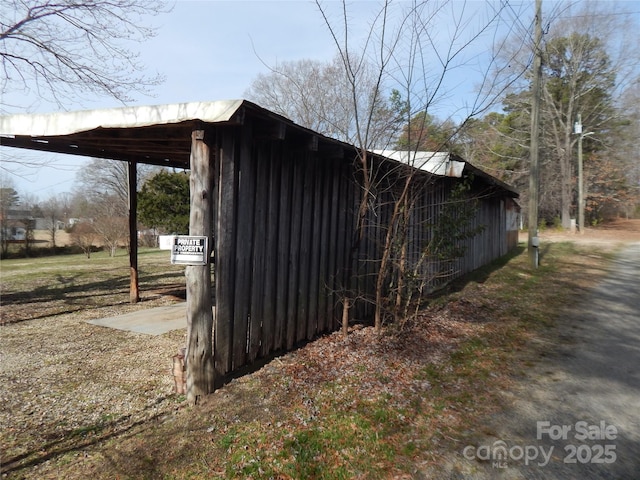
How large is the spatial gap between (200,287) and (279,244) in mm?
1174

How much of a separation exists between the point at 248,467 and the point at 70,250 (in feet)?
84.1

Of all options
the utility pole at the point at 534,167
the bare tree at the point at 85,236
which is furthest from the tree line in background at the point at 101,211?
the utility pole at the point at 534,167

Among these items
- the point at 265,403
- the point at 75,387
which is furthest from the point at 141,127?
the point at 265,403

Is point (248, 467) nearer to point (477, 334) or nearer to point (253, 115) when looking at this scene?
point (253, 115)

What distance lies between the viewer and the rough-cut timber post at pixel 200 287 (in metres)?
3.40

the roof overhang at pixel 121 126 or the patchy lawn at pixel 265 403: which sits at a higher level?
the roof overhang at pixel 121 126

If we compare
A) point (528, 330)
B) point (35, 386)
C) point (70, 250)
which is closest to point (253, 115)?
point (35, 386)

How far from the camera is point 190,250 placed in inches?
135

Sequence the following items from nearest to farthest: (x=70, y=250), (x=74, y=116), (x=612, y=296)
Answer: (x=74, y=116), (x=612, y=296), (x=70, y=250)

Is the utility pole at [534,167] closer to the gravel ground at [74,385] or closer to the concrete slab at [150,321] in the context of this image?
the concrete slab at [150,321]

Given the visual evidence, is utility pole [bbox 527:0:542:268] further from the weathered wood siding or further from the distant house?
the distant house

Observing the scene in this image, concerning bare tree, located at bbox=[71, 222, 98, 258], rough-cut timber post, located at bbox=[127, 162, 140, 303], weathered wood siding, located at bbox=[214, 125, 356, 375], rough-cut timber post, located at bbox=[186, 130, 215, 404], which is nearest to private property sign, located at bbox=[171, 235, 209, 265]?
rough-cut timber post, located at bbox=[186, 130, 215, 404]

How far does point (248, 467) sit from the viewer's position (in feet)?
8.07

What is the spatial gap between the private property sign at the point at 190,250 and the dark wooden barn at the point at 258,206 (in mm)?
116
